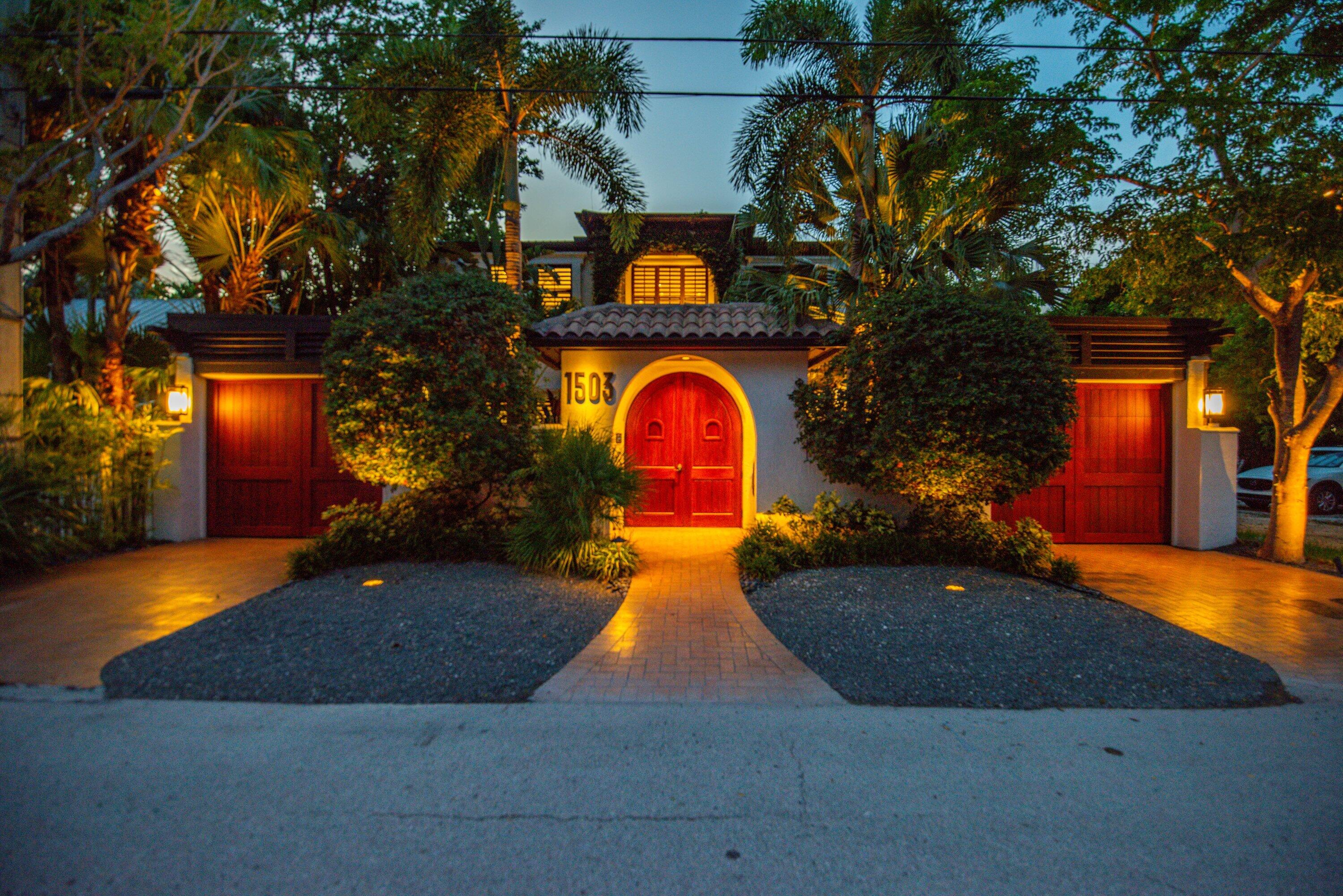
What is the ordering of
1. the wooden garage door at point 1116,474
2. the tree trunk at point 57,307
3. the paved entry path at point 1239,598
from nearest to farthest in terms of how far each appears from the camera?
the paved entry path at point 1239,598 < the tree trunk at point 57,307 < the wooden garage door at point 1116,474

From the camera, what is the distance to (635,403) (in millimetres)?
9664

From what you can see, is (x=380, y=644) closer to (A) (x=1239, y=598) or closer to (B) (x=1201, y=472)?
(A) (x=1239, y=598)

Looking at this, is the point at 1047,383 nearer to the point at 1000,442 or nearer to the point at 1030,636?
the point at 1000,442

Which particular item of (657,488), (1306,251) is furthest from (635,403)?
(1306,251)

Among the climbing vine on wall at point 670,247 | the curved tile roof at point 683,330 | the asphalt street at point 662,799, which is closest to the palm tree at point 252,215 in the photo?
the curved tile roof at point 683,330

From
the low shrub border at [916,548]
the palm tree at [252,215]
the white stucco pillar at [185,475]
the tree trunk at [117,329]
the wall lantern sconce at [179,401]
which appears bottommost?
the low shrub border at [916,548]

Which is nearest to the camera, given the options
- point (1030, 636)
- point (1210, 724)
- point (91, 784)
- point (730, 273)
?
point (91, 784)

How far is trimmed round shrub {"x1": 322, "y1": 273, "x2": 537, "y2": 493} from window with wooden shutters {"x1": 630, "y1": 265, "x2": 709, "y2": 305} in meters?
10.5

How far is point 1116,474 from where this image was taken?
9578 millimetres

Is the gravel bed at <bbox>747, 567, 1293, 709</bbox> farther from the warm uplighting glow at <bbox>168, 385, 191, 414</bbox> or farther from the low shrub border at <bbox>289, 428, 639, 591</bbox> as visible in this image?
the warm uplighting glow at <bbox>168, 385, 191, 414</bbox>

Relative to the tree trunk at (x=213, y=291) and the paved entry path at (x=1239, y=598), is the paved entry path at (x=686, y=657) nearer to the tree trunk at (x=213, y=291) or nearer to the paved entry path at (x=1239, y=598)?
the paved entry path at (x=1239, y=598)

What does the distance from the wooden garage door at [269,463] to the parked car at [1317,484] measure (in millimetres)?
18416

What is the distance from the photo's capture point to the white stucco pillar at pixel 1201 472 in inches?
359

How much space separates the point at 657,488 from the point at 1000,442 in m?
5.03
